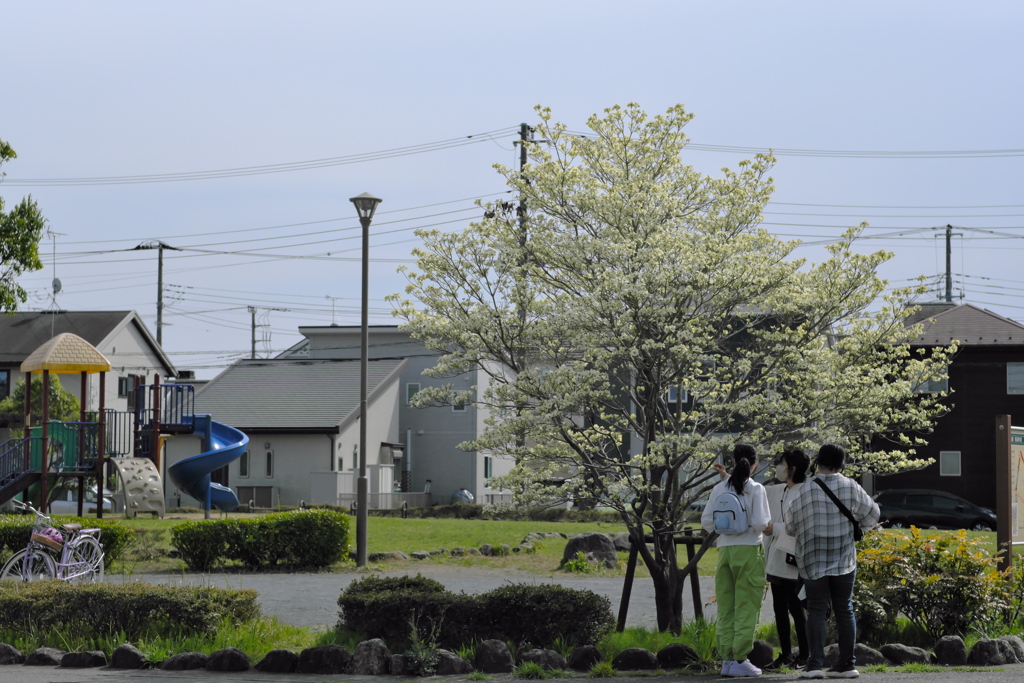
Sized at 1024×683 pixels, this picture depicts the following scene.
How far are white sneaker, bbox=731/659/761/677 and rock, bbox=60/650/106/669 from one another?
513cm

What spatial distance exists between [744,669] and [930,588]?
2252 mm

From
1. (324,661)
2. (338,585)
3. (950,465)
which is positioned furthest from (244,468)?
(324,661)

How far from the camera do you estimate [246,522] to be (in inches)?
711

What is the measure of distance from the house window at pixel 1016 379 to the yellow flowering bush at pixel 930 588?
1273 inches

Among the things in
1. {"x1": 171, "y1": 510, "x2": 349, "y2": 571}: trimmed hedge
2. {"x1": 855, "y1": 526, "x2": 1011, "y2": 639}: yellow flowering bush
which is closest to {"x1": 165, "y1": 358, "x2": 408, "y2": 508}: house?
{"x1": 171, "y1": 510, "x2": 349, "y2": 571}: trimmed hedge

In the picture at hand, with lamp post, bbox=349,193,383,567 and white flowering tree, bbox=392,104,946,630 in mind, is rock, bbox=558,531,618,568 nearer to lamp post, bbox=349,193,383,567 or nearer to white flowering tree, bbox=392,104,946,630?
lamp post, bbox=349,193,383,567

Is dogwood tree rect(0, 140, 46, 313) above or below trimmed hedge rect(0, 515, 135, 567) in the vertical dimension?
above

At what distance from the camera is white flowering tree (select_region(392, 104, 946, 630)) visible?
9648 mm

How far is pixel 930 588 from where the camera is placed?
9188 mm

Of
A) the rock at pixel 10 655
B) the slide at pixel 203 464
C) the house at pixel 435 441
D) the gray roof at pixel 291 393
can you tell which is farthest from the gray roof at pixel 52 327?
the rock at pixel 10 655

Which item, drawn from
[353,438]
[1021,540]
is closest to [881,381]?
[1021,540]

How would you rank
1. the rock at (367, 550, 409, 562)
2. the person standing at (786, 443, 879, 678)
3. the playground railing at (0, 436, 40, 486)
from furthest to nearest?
the playground railing at (0, 436, 40, 486), the rock at (367, 550, 409, 562), the person standing at (786, 443, 879, 678)

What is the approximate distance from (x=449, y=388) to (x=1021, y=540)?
569 centimetres

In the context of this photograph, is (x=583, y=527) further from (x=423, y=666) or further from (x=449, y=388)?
(x=423, y=666)
